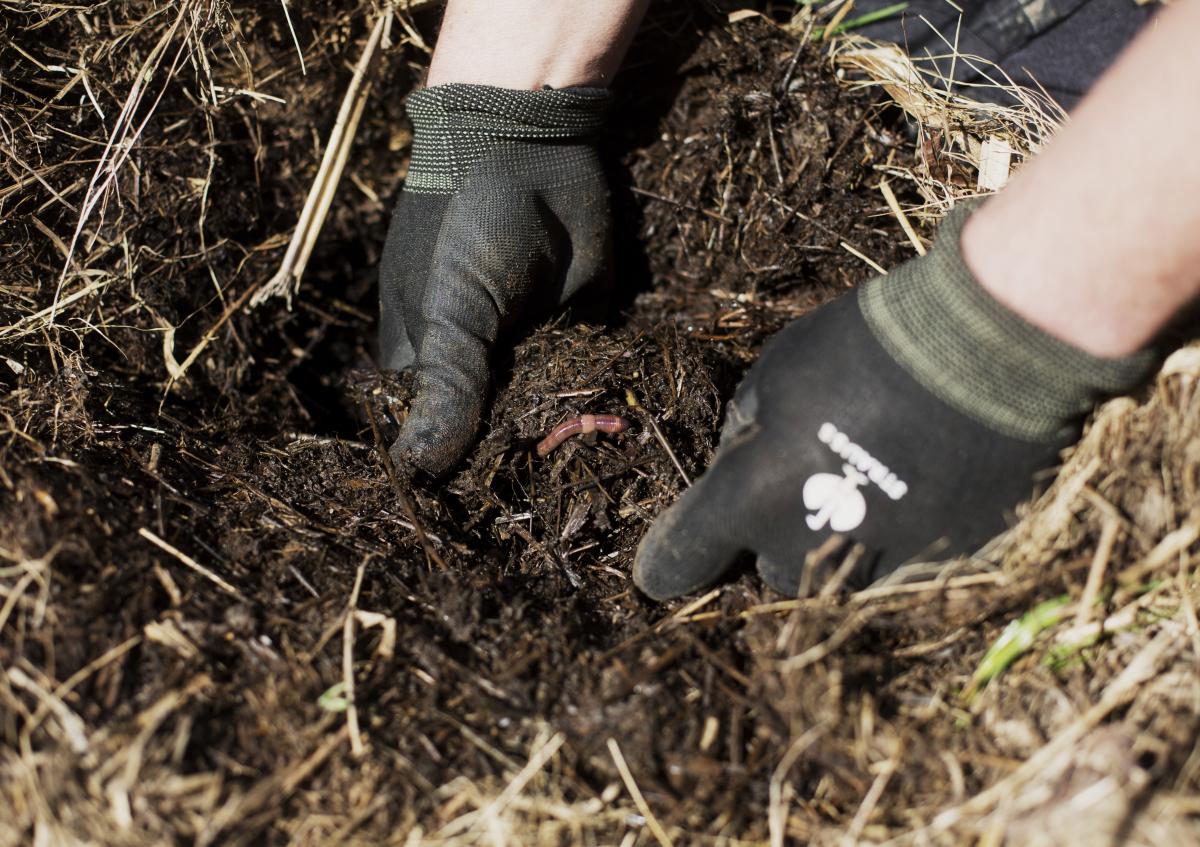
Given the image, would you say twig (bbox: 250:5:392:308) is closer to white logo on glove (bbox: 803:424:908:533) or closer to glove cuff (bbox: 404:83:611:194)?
glove cuff (bbox: 404:83:611:194)

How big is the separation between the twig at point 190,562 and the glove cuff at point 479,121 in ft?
3.88

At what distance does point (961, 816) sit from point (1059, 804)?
146 mm

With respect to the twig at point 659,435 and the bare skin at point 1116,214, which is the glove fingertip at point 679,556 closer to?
the twig at point 659,435

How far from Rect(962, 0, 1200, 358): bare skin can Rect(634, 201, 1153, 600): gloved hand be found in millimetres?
56

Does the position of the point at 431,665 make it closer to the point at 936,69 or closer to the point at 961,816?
the point at 961,816

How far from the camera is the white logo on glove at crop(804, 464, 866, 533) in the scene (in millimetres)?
1634

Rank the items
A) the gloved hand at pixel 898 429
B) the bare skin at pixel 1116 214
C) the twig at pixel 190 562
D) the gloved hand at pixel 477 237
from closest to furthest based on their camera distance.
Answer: the bare skin at pixel 1116 214 < the gloved hand at pixel 898 429 < the twig at pixel 190 562 < the gloved hand at pixel 477 237

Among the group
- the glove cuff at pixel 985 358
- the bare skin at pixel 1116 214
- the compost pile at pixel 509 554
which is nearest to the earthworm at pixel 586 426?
the compost pile at pixel 509 554

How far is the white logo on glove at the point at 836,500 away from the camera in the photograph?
1.63 meters

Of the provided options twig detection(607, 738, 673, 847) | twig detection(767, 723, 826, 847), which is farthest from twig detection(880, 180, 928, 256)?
twig detection(607, 738, 673, 847)

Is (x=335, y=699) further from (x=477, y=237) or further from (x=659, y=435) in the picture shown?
(x=477, y=237)

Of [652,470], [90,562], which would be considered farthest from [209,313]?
[652,470]

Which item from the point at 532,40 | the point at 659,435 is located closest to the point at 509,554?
the point at 659,435

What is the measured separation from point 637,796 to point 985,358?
3.30 feet
